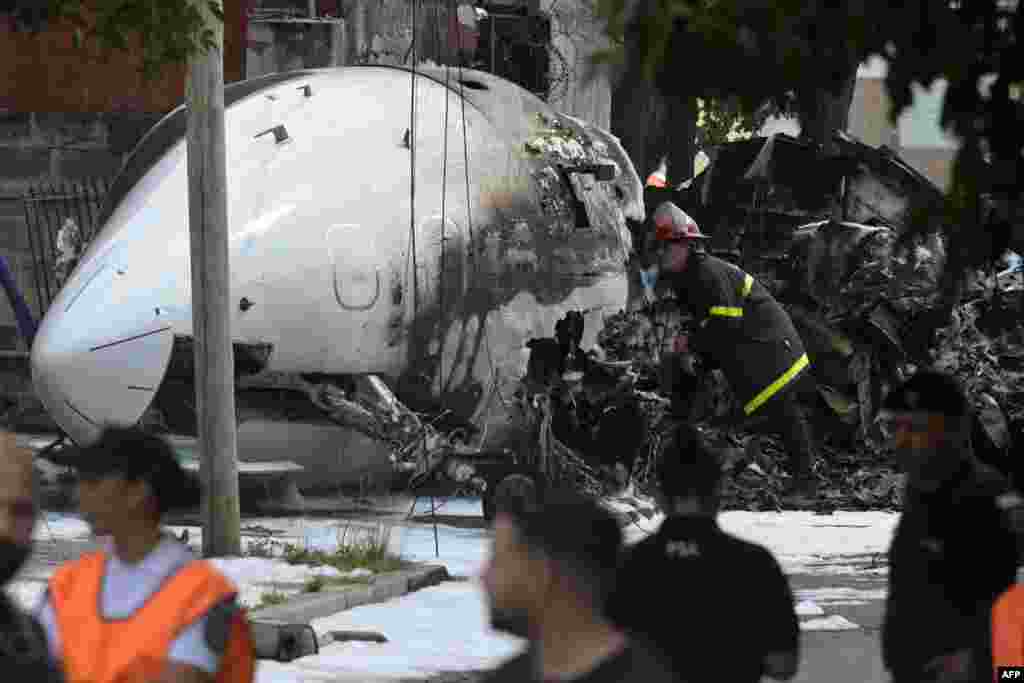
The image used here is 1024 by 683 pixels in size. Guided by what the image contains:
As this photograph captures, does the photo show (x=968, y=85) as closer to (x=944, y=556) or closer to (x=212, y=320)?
(x=944, y=556)

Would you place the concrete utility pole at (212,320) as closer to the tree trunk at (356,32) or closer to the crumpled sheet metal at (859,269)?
the crumpled sheet metal at (859,269)

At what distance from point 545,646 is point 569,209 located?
1469 centimetres

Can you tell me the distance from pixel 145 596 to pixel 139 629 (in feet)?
0.31

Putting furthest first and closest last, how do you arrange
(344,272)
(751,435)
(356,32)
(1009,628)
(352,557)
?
1. (356,32)
2. (751,435)
3. (344,272)
4. (352,557)
5. (1009,628)

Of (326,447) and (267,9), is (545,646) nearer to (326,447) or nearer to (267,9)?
(326,447)

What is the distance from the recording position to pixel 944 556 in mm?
6371

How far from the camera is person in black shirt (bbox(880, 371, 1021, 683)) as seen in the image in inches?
250

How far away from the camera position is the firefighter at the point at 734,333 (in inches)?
656

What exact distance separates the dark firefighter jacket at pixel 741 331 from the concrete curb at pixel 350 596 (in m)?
3.17

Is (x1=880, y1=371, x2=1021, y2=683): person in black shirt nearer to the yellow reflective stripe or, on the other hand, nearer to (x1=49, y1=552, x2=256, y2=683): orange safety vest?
(x1=49, y1=552, x2=256, y2=683): orange safety vest

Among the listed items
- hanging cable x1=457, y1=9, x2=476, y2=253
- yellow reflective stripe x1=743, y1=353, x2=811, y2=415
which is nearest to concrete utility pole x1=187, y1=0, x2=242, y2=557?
hanging cable x1=457, y1=9, x2=476, y2=253

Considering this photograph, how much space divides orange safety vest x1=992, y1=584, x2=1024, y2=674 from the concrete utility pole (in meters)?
8.81

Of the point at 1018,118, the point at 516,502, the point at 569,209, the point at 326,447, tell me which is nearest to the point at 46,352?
the point at 326,447

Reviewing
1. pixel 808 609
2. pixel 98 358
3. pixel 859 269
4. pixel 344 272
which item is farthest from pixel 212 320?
pixel 859 269
